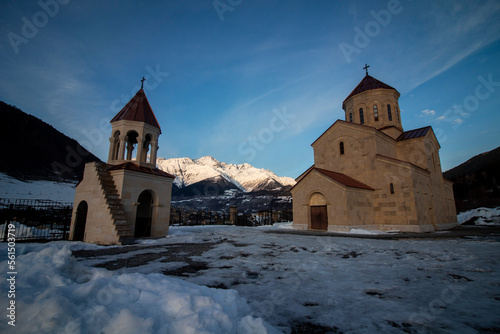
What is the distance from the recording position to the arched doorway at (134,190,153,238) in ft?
43.0

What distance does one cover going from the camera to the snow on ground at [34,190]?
3475cm

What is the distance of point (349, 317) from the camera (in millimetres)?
2896

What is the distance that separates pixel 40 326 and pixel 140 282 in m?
1.24

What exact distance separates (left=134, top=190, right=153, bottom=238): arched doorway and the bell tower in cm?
206

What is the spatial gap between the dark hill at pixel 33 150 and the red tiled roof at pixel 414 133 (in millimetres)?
60724

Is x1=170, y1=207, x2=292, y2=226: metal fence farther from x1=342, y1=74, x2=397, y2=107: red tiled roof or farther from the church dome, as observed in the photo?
x1=342, y1=74, x2=397, y2=107: red tiled roof

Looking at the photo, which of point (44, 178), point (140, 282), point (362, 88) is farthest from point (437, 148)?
point (44, 178)

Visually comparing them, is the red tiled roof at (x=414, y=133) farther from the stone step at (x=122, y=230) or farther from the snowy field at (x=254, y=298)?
the stone step at (x=122, y=230)

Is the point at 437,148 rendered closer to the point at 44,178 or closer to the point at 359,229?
the point at 359,229

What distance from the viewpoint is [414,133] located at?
22.0 meters

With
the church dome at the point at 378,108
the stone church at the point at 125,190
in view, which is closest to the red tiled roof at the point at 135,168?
the stone church at the point at 125,190

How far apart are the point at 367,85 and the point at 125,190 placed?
2450 centimetres

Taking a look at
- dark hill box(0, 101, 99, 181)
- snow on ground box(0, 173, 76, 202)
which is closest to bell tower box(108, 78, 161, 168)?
snow on ground box(0, 173, 76, 202)

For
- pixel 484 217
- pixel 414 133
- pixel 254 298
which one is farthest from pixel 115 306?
pixel 484 217
